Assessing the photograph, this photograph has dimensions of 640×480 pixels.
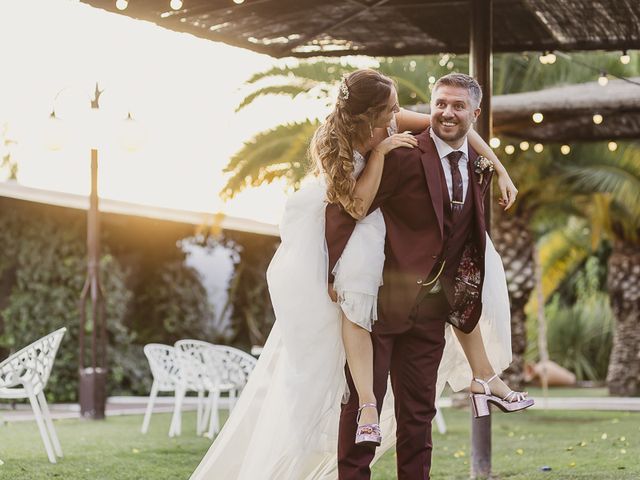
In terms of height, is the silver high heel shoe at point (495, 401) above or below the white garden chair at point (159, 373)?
above

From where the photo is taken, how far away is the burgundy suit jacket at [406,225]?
193 inches

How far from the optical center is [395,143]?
486 centimetres

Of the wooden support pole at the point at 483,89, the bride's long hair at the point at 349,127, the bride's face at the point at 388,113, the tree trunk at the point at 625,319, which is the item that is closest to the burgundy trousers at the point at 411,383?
the bride's long hair at the point at 349,127

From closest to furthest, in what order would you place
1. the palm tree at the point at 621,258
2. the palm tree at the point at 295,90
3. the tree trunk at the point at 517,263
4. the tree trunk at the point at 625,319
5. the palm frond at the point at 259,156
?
the palm tree at the point at 295,90 < the palm frond at the point at 259,156 < the tree trunk at the point at 517,263 < the palm tree at the point at 621,258 < the tree trunk at the point at 625,319

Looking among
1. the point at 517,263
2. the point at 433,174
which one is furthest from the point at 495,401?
the point at 517,263

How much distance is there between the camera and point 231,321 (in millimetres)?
19250

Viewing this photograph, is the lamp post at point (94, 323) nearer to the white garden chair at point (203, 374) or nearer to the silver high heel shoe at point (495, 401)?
the white garden chair at point (203, 374)

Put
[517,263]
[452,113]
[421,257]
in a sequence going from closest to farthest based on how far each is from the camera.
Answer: [421,257] < [452,113] < [517,263]

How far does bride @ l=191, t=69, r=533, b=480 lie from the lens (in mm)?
4879

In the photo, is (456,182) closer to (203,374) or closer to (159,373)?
(203,374)

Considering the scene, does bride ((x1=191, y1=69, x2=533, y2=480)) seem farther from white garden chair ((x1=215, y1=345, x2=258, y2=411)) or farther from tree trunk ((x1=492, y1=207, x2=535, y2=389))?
tree trunk ((x1=492, y1=207, x2=535, y2=389))

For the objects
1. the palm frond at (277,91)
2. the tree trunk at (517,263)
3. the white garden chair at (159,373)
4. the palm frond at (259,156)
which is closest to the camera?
the white garden chair at (159,373)

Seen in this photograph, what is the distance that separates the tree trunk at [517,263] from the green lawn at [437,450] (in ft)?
10.8

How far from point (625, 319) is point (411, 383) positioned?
14777 millimetres
